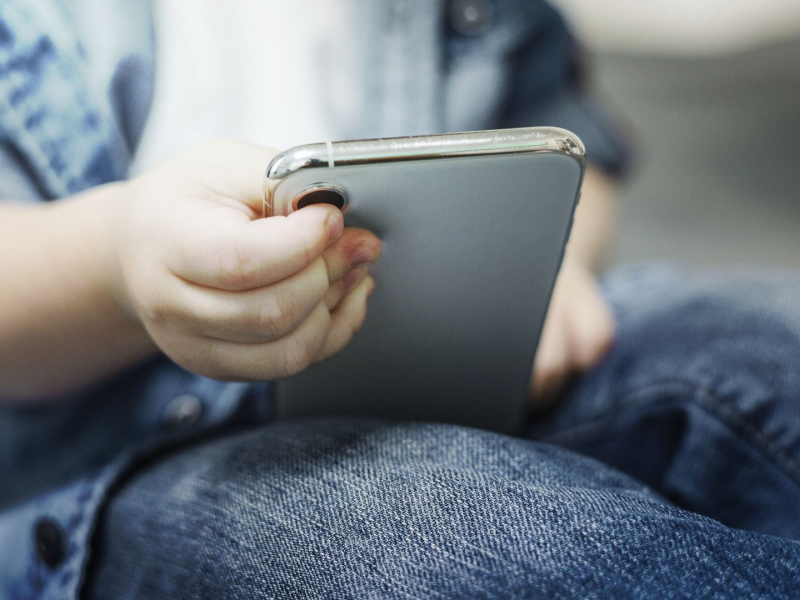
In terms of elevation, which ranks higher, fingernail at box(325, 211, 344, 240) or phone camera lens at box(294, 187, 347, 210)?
phone camera lens at box(294, 187, 347, 210)

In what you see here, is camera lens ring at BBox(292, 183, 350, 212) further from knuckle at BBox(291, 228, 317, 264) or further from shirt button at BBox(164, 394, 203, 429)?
shirt button at BBox(164, 394, 203, 429)

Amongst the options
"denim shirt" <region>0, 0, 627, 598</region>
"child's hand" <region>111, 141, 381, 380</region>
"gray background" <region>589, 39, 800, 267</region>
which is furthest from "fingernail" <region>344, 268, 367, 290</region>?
"gray background" <region>589, 39, 800, 267</region>

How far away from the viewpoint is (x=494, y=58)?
0.49 m

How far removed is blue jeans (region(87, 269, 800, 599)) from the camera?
216mm

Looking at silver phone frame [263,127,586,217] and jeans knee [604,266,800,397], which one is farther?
jeans knee [604,266,800,397]

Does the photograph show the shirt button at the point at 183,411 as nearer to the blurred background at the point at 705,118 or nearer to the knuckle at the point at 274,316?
the knuckle at the point at 274,316

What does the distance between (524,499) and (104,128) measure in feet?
0.92

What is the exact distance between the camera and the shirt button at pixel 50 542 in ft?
1.00

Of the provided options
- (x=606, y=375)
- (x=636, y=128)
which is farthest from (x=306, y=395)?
(x=636, y=128)

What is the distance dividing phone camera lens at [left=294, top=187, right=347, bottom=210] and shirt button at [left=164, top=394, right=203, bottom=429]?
0.21 metres

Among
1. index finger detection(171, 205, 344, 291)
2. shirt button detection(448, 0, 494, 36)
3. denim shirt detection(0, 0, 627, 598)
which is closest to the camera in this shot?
index finger detection(171, 205, 344, 291)

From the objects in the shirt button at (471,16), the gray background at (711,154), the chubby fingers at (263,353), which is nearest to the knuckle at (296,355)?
the chubby fingers at (263,353)

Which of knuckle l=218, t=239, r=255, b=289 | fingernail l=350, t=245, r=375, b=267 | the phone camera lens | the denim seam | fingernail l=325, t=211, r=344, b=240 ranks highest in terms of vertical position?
the phone camera lens

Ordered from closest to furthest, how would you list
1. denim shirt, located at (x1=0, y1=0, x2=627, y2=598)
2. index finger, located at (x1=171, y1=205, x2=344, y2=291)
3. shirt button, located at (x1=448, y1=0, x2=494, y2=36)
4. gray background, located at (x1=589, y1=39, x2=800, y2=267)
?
index finger, located at (x1=171, y1=205, x2=344, y2=291), denim shirt, located at (x1=0, y1=0, x2=627, y2=598), shirt button, located at (x1=448, y1=0, x2=494, y2=36), gray background, located at (x1=589, y1=39, x2=800, y2=267)
